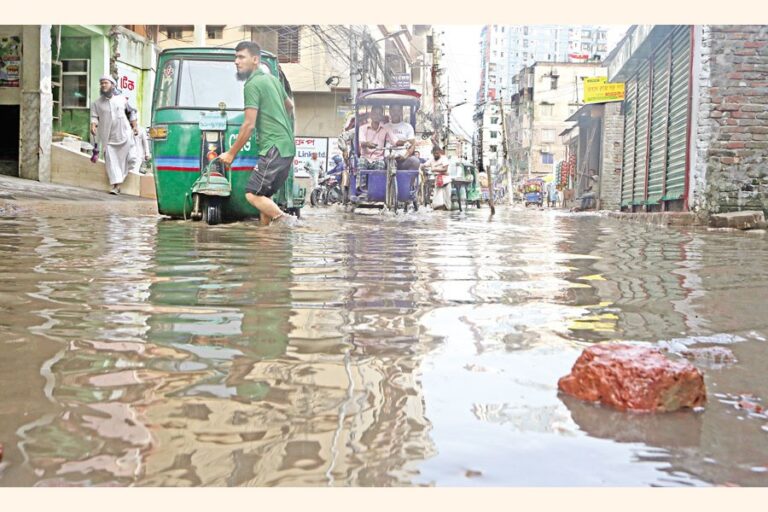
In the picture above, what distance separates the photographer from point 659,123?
51.2ft

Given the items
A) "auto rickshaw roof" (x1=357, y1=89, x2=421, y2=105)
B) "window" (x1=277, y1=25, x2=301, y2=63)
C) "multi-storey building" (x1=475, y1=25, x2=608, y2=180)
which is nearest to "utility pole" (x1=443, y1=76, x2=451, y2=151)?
"multi-storey building" (x1=475, y1=25, x2=608, y2=180)

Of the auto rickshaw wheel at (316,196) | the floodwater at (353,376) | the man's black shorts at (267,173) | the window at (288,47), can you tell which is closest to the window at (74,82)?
the auto rickshaw wheel at (316,196)

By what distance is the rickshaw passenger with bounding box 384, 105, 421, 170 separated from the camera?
15203mm

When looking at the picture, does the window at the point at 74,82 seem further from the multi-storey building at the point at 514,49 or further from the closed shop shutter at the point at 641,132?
the multi-storey building at the point at 514,49

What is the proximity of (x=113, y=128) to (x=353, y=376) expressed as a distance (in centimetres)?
1549

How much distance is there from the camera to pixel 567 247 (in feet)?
21.9

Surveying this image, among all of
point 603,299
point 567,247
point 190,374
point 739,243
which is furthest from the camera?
point 739,243

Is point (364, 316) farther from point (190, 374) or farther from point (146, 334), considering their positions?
point (190, 374)

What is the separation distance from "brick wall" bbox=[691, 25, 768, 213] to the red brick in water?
9.83m

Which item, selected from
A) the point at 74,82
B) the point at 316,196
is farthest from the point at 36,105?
the point at 316,196

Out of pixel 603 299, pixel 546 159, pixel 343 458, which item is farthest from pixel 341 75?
pixel 546 159

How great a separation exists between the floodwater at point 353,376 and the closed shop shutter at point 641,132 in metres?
13.3

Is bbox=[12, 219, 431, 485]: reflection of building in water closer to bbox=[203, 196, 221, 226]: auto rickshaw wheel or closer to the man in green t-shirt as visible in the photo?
bbox=[203, 196, 221, 226]: auto rickshaw wheel
